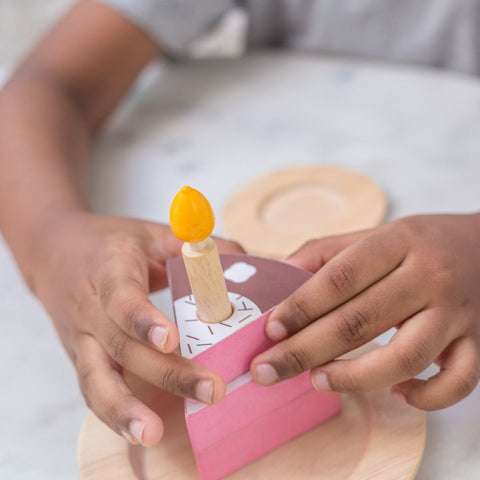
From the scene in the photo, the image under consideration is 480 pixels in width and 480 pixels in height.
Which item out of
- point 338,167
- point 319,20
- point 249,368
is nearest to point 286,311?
point 249,368

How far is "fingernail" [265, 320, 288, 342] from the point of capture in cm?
43

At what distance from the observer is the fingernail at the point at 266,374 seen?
1.40 ft

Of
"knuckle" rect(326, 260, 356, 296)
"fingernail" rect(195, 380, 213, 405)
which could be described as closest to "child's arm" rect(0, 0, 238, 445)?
"fingernail" rect(195, 380, 213, 405)

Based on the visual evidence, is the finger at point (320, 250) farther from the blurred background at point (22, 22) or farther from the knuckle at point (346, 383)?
the blurred background at point (22, 22)

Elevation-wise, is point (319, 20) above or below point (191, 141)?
above

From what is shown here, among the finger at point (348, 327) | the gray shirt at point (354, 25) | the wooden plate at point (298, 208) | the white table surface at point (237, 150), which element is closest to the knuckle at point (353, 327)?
the finger at point (348, 327)

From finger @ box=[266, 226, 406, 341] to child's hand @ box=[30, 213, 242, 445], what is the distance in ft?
0.20

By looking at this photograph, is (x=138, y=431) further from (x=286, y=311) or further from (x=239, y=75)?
(x=239, y=75)

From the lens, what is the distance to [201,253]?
400 millimetres

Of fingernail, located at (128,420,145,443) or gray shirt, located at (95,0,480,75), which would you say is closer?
fingernail, located at (128,420,145,443)

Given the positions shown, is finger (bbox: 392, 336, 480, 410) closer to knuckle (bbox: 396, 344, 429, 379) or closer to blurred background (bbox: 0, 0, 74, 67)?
knuckle (bbox: 396, 344, 429, 379)

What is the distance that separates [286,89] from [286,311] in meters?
0.58

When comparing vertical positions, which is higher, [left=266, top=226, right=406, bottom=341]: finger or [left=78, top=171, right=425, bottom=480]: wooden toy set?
[left=266, top=226, right=406, bottom=341]: finger

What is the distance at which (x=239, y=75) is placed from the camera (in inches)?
39.3
